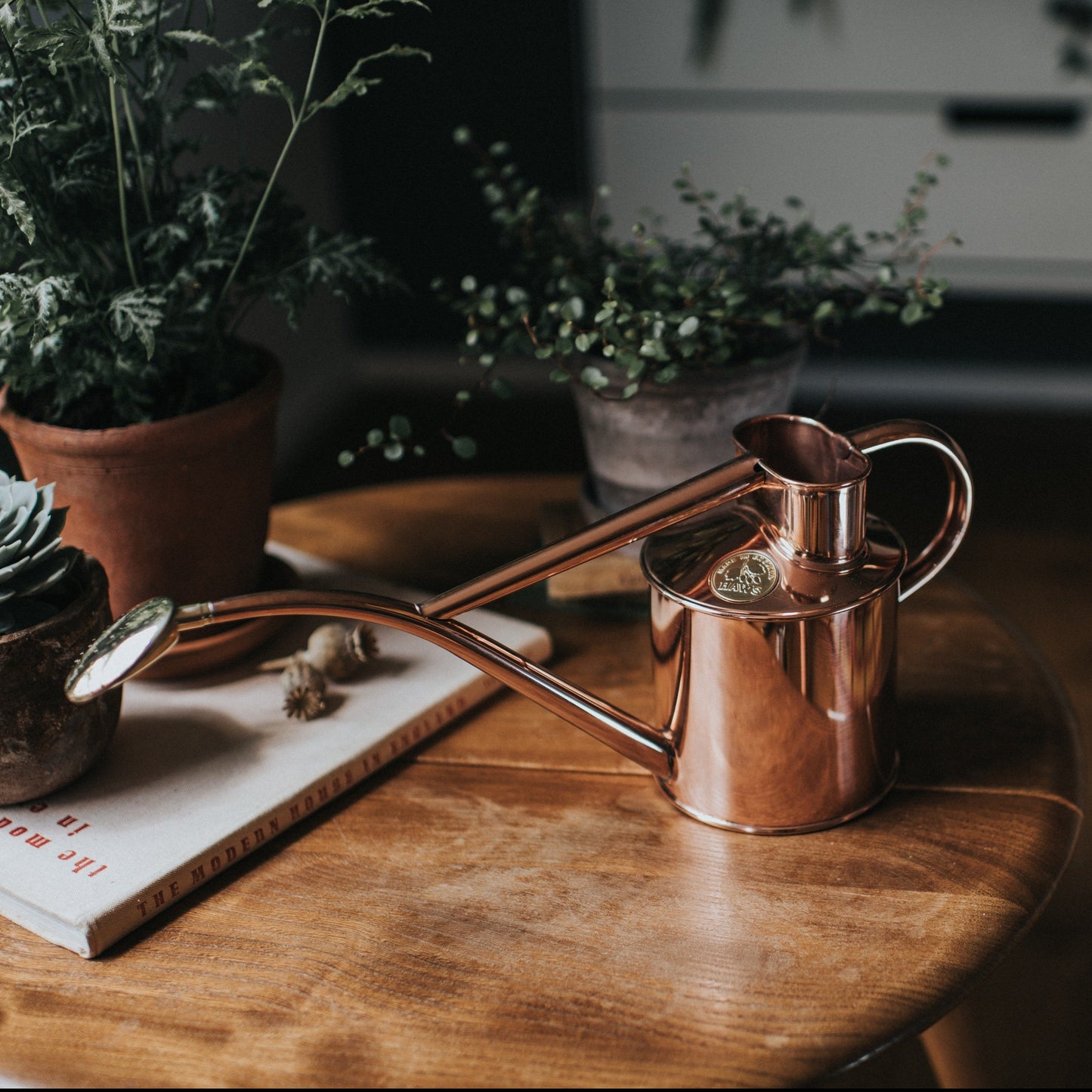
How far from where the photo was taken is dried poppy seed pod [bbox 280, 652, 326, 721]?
744 mm

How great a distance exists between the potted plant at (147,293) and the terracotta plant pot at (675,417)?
19cm

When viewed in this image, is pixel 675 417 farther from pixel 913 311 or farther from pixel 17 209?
pixel 17 209

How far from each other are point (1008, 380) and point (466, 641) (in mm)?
2262

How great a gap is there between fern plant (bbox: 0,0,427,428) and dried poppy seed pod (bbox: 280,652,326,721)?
191 mm

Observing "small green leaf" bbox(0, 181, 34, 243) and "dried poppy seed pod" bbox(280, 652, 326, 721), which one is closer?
"small green leaf" bbox(0, 181, 34, 243)

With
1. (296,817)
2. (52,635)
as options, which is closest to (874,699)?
(296,817)

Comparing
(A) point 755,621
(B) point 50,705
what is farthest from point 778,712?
(B) point 50,705

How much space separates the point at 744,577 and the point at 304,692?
0.98 ft

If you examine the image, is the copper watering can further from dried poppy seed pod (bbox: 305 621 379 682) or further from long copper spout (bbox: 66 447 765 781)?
dried poppy seed pod (bbox: 305 621 379 682)

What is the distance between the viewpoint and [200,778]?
27.2 inches

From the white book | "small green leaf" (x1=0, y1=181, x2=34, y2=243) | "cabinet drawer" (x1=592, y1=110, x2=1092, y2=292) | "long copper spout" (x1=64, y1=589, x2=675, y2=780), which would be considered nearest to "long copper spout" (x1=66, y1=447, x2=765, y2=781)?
"long copper spout" (x1=64, y1=589, x2=675, y2=780)

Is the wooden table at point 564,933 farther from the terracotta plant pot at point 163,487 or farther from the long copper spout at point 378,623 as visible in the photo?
the terracotta plant pot at point 163,487

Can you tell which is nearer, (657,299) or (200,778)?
(200,778)

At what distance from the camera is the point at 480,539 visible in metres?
1.02
